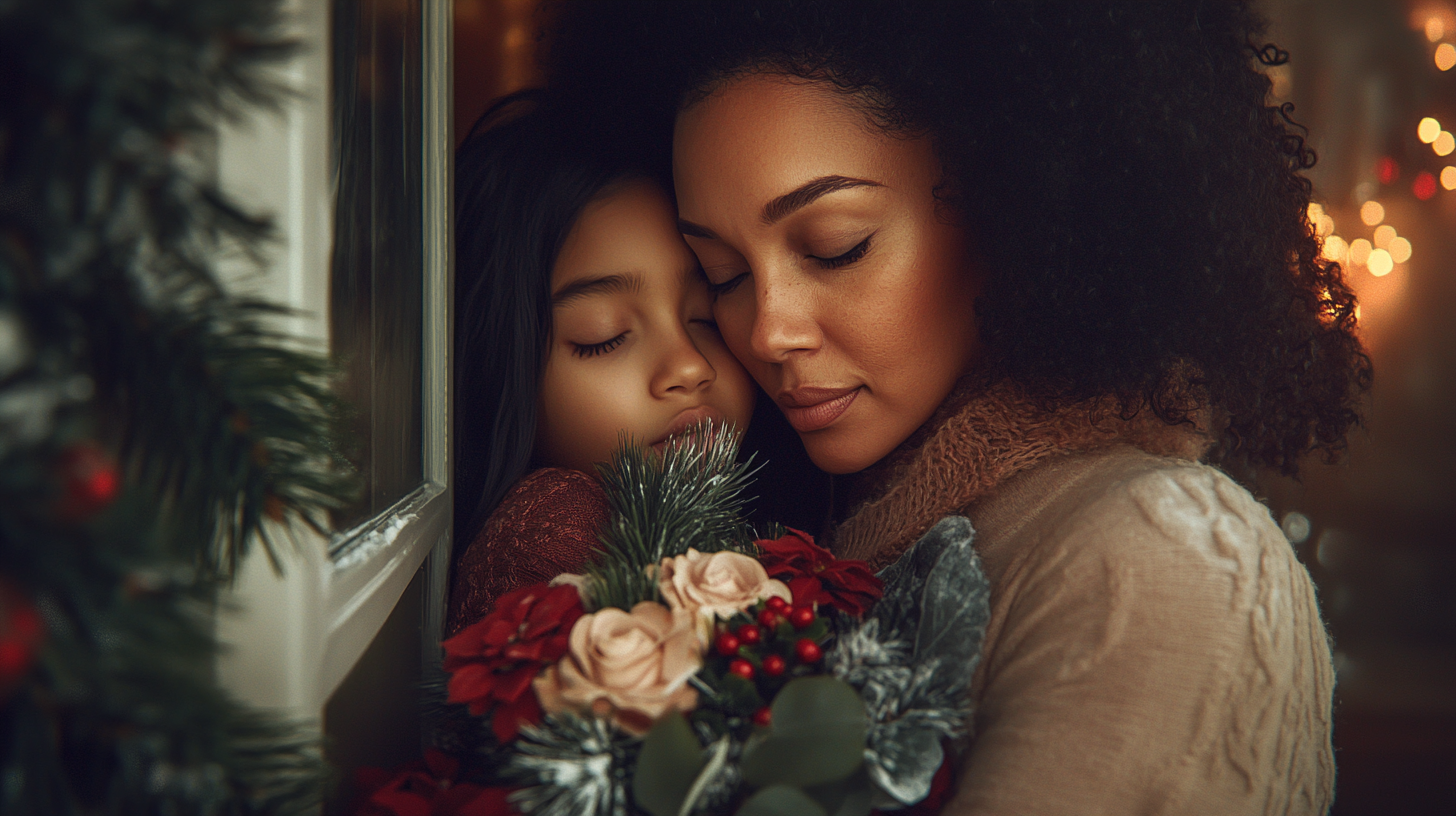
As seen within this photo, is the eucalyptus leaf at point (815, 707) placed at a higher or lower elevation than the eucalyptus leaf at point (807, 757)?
higher

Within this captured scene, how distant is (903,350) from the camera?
1.07 metres

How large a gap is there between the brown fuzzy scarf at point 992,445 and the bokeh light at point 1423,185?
2871mm

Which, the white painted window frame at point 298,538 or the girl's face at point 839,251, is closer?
the white painted window frame at point 298,538

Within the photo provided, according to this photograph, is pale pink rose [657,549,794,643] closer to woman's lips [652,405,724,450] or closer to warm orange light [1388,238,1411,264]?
woman's lips [652,405,724,450]

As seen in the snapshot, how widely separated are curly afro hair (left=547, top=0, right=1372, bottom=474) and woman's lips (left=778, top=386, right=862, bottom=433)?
211 millimetres

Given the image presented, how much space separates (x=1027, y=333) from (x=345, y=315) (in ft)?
2.54

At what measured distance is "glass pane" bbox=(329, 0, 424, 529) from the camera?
1.99 ft

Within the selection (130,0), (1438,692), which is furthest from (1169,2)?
(1438,692)

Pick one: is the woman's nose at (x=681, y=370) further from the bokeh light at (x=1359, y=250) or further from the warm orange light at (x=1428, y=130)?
the warm orange light at (x=1428, y=130)

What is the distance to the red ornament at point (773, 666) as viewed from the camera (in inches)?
24.3

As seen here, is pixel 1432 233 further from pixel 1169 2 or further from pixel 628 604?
pixel 628 604

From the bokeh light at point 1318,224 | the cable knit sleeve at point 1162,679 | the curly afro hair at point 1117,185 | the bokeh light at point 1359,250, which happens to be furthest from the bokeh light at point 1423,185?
the cable knit sleeve at point 1162,679

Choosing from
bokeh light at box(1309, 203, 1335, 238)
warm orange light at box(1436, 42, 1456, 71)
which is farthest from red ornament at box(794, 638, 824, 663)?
warm orange light at box(1436, 42, 1456, 71)

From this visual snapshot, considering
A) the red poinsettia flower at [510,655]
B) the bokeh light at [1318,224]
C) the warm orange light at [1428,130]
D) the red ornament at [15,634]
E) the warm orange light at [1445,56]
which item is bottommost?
the red poinsettia flower at [510,655]
